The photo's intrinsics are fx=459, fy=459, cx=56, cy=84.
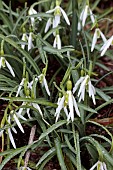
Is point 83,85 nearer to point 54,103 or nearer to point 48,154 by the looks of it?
point 54,103

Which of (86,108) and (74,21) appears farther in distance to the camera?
(74,21)

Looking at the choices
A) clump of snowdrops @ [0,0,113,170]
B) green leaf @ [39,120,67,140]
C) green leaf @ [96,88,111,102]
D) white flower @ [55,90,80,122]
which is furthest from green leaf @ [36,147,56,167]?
green leaf @ [96,88,111,102]

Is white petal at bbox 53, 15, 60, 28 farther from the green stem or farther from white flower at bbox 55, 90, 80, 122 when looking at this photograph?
white flower at bbox 55, 90, 80, 122

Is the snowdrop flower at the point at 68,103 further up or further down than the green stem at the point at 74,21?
further down

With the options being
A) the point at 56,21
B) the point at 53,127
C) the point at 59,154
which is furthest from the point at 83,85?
the point at 56,21

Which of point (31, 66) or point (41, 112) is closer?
point (41, 112)

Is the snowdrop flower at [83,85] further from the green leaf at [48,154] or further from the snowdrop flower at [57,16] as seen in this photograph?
the snowdrop flower at [57,16]

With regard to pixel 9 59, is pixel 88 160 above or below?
below

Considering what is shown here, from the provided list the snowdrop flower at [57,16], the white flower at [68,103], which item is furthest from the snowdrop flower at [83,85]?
the snowdrop flower at [57,16]

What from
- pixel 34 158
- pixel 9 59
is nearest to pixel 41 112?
pixel 34 158

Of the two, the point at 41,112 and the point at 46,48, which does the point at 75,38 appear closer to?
the point at 46,48

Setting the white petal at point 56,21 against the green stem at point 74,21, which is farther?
the green stem at point 74,21
